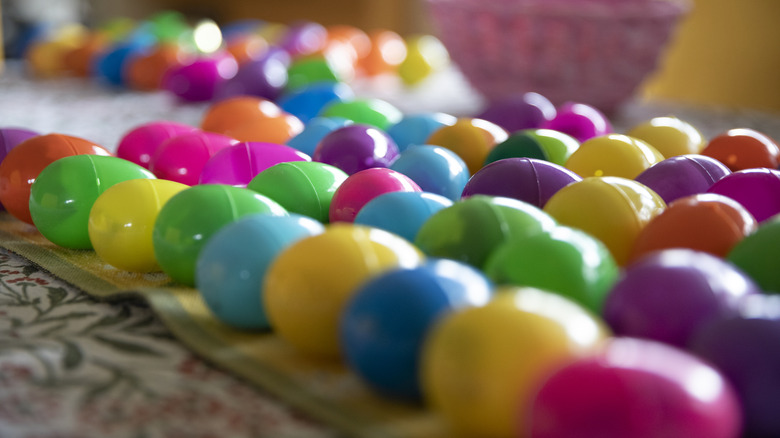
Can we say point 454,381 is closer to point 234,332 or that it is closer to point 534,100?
point 234,332

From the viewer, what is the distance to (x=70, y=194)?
3.57ft

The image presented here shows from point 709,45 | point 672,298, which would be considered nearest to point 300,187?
point 672,298

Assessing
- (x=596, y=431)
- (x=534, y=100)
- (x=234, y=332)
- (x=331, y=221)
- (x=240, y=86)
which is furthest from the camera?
(x=240, y=86)

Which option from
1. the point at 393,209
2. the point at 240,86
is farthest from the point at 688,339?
the point at 240,86

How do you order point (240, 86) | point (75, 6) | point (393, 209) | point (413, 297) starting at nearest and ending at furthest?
point (413, 297), point (393, 209), point (240, 86), point (75, 6)

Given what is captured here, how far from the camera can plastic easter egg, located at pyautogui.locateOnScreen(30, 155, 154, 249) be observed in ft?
3.56

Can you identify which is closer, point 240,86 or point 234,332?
point 234,332

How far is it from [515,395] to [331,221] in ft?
1.71

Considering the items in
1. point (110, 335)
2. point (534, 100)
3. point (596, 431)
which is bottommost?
point (110, 335)

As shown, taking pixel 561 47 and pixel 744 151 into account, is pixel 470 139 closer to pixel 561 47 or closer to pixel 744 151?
pixel 744 151

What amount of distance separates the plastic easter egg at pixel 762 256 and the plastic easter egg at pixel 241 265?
1.34 ft

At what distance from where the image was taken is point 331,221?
1.09 meters


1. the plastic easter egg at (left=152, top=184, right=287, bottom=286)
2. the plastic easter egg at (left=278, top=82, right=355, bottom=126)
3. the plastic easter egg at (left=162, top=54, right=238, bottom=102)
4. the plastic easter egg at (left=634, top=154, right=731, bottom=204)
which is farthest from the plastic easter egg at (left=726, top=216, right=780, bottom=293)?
the plastic easter egg at (left=162, top=54, right=238, bottom=102)

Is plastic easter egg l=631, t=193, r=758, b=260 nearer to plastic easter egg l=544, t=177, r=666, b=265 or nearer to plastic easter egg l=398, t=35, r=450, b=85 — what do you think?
plastic easter egg l=544, t=177, r=666, b=265
